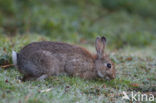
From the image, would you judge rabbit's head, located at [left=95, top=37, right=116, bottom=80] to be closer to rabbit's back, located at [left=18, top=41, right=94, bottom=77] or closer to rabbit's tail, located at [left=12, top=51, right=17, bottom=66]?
rabbit's back, located at [left=18, top=41, right=94, bottom=77]

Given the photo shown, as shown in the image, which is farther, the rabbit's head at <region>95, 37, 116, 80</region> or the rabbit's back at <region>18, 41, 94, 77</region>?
the rabbit's head at <region>95, 37, 116, 80</region>

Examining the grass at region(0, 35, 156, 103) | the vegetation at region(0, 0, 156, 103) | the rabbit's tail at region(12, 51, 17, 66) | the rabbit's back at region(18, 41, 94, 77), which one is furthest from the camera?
the rabbit's tail at region(12, 51, 17, 66)

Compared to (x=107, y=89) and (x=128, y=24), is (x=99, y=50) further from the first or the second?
(x=128, y=24)

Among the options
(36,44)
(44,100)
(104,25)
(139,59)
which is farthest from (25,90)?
(104,25)

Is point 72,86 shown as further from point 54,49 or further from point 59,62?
point 54,49

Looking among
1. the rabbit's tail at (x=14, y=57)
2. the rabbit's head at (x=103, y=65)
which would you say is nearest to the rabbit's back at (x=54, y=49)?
the rabbit's tail at (x=14, y=57)

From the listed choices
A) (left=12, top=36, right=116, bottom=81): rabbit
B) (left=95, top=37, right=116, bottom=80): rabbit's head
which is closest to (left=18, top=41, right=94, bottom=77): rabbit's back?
(left=12, top=36, right=116, bottom=81): rabbit

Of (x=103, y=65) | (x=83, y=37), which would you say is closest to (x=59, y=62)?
(x=103, y=65)

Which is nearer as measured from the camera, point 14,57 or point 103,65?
point 14,57

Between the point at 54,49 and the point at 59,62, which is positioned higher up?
the point at 54,49
